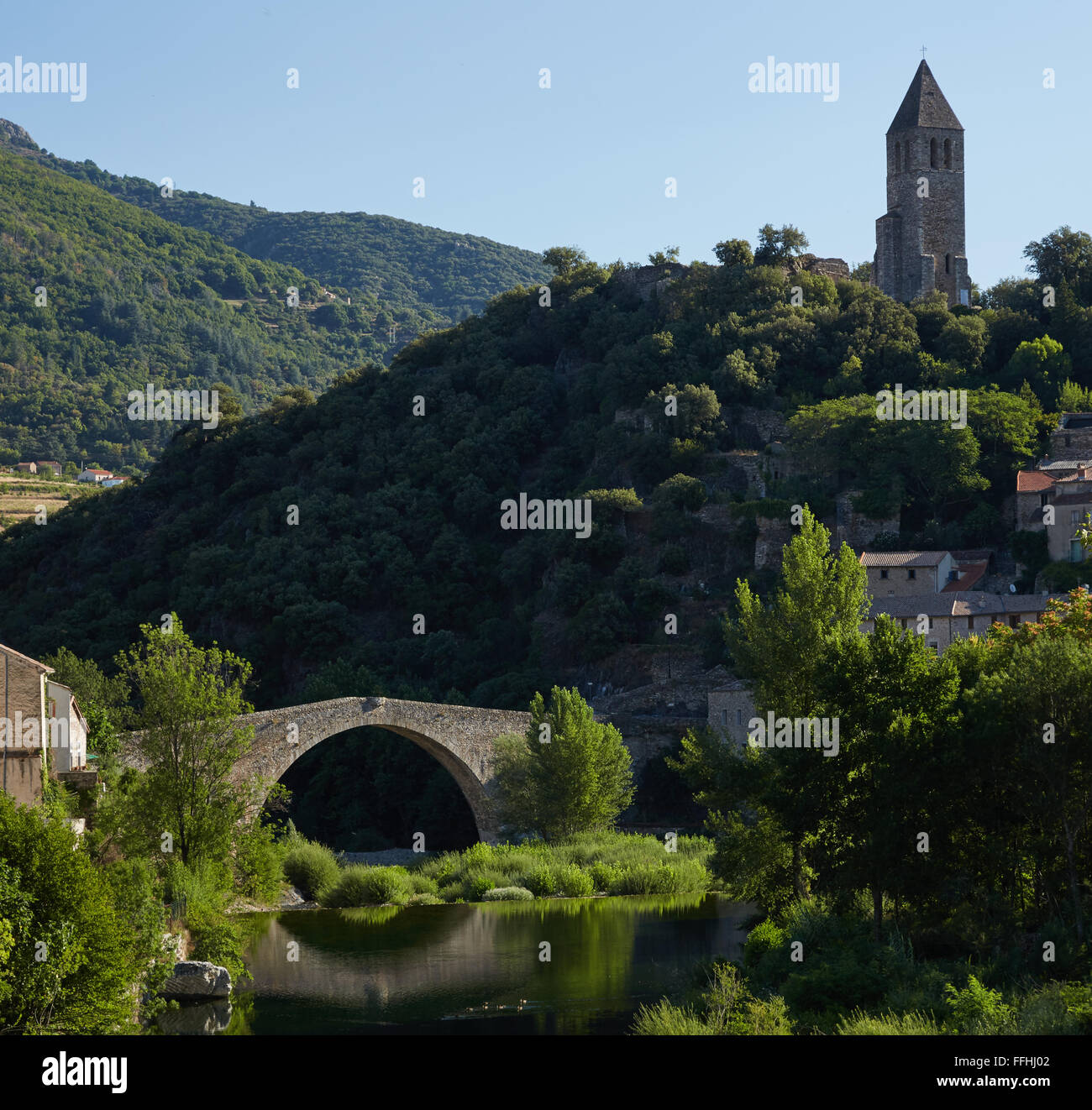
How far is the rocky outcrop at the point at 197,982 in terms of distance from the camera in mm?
25172

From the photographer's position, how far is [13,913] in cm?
2084

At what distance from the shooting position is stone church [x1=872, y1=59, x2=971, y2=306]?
66875mm

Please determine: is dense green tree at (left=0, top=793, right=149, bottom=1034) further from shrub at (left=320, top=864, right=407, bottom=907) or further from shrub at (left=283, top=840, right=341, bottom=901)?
shrub at (left=283, top=840, right=341, bottom=901)

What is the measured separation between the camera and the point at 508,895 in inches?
1463

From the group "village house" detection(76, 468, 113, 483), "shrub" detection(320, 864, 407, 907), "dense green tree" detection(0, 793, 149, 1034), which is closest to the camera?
"dense green tree" detection(0, 793, 149, 1034)

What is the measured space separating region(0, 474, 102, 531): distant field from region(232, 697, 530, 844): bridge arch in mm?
41149

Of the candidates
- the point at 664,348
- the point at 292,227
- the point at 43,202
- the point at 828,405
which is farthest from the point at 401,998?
the point at 292,227

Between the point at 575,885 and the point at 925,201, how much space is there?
3888 centimetres

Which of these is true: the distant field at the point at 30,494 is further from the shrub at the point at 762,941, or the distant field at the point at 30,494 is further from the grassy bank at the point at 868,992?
the grassy bank at the point at 868,992

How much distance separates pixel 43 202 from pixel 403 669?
78966 mm

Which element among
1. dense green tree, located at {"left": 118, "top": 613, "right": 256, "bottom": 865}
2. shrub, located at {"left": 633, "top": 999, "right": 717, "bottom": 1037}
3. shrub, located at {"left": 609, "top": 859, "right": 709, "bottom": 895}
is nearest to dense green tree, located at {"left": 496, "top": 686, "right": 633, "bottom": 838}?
shrub, located at {"left": 609, "top": 859, "right": 709, "bottom": 895}

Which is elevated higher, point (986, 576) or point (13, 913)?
point (986, 576)

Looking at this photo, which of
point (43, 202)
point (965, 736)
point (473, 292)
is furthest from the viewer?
point (473, 292)

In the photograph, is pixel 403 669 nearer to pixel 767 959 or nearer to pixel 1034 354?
pixel 1034 354
